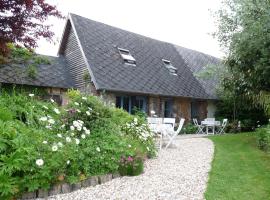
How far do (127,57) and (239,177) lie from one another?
12.8 meters

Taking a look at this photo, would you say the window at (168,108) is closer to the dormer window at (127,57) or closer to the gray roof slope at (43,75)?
the dormer window at (127,57)

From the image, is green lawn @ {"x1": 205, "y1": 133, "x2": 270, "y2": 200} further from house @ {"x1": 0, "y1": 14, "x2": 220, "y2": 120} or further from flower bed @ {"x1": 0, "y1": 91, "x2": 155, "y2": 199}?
house @ {"x1": 0, "y1": 14, "x2": 220, "y2": 120}

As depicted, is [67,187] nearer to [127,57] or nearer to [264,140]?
[264,140]

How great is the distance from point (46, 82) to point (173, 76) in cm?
835

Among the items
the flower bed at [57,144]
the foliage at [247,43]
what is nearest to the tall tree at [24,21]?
the flower bed at [57,144]

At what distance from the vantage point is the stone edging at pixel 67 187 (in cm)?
493

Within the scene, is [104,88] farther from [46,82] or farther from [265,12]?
[265,12]

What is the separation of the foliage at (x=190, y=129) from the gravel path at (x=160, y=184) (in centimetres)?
1057

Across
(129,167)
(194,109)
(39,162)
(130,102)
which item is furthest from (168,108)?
(39,162)

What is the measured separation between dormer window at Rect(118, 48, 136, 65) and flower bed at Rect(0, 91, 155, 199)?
33.1 feet

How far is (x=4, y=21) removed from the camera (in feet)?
30.1

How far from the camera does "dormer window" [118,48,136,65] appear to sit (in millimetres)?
18447

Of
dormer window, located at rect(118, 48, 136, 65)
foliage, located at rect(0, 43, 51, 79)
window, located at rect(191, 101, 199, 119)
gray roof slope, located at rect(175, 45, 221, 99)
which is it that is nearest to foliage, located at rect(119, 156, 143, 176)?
foliage, located at rect(0, 43, 51, 79)

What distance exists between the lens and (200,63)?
25125 millimetres
